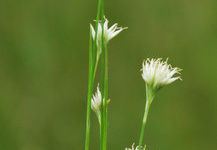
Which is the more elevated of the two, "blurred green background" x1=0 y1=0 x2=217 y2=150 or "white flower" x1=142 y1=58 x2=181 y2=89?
"blurred green background" x1=0 y1=0 x2=217 y2=150

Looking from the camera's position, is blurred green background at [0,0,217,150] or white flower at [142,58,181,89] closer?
white flower at [142,58,181,89]

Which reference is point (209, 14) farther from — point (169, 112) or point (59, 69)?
point (59, 69)

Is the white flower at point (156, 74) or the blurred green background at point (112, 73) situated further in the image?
the blurred green background at point (112, 73)

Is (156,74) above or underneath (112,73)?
underneath

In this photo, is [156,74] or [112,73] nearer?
[156,74]

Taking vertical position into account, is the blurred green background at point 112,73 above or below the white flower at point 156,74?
above

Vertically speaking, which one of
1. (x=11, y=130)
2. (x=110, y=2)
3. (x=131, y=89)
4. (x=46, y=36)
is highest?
(x=110, y=2)

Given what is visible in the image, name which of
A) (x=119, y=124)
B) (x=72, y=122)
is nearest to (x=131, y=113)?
(x=119, y=124)

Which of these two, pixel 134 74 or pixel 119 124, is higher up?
pixel 134 74
